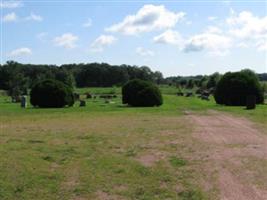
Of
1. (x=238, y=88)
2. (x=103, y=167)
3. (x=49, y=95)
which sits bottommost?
(x=103, y=167)

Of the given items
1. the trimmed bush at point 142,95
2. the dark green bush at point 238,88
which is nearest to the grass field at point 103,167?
the dark green bush at point 238,88

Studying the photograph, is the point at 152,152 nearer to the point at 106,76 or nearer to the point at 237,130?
the point at 237,130

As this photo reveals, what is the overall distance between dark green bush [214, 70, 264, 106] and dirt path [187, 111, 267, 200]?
17.1 m

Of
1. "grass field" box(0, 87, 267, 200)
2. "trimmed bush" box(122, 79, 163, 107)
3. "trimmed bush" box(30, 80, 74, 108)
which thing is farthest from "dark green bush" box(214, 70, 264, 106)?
"grass field" box(0, 87, 267, 200)

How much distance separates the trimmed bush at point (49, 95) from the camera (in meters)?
37.3

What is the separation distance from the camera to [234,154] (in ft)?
36.1

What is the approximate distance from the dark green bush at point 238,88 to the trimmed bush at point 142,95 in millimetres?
4890

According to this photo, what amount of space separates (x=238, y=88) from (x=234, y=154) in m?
25.2

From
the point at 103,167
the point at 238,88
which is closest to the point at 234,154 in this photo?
the point at 103,167

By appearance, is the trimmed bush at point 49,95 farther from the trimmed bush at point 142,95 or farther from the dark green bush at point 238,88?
the dark green bush at point 238,88

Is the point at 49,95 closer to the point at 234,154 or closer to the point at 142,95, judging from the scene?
the point at 142,95

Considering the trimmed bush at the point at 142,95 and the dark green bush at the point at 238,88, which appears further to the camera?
the trimmed bush at the point at 142,95

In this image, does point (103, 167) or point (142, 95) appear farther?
point (142, 95)

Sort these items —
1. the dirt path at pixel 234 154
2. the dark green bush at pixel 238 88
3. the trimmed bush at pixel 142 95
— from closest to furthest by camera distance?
the dirt path at pixel 234 154
the dark green bush at pixel 238 88
the trimmed bush at pixel 142 95
